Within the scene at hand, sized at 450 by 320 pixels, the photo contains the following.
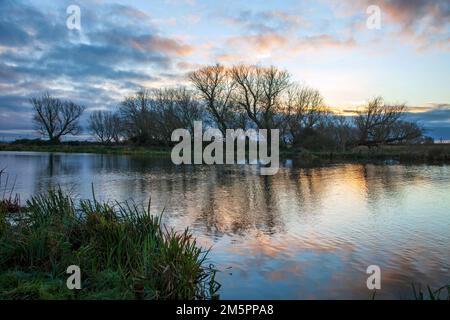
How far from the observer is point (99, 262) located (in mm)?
A: 5973

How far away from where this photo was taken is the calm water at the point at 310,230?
6508 mm

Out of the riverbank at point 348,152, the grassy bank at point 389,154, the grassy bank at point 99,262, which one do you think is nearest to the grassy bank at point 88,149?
the riverbank at point 348,152

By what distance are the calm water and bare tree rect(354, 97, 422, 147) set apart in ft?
122

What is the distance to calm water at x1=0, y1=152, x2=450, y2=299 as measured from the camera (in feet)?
21.4

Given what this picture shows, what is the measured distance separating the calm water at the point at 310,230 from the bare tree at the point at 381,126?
37103 millimetres

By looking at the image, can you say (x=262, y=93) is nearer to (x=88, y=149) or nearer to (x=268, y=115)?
(x=268, y=115)

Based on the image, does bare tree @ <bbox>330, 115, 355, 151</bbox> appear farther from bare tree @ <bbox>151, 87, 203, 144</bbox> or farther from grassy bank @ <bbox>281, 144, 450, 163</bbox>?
bare tree @ <bbox>151, 87, 203, 144</bbox>

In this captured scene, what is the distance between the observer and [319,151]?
4841cm

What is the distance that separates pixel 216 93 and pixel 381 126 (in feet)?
78.8

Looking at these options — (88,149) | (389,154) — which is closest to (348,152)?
(389,154)

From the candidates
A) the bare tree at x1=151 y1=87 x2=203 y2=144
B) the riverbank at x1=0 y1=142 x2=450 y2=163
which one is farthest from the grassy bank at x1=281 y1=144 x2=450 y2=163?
the bare tree at x1=151 y1=87 x2=203 y2=144
